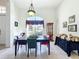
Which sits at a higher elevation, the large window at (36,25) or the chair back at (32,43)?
the large window at (36,25)

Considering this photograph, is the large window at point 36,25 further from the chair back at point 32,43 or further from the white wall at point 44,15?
the chair back at point 32,43

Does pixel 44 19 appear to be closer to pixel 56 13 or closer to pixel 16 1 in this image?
pixel 56 13

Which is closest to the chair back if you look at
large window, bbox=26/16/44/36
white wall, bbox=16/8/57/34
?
white wall, bbox=16/8/57/34

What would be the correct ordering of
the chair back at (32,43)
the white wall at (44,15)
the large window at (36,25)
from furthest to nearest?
the large window at (36,25) < the white wall at (44,15) < the chair back at (32,43)

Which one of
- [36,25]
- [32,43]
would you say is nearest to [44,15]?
[36,25]

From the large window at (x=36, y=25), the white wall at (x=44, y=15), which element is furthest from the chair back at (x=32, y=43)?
the large window at (x=36, y=25)

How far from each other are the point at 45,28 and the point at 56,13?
1.85 m

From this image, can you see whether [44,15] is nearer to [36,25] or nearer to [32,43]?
[36,25]

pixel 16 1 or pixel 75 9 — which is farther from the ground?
pixel 16 1

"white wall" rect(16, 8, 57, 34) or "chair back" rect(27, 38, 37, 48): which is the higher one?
"white wall" rect(16, 8, 57, 34)

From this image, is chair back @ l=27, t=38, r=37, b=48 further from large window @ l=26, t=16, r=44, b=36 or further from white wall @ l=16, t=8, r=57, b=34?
large window @ l=26, t=16, r=44, b=36

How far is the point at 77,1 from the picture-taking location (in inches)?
256

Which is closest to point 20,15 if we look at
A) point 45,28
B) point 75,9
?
point 45,28

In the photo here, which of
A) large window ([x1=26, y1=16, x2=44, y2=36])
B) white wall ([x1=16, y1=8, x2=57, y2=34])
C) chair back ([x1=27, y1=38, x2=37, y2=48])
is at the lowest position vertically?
chair back ([x1=27, y1=38, x2=37, y2=48])
